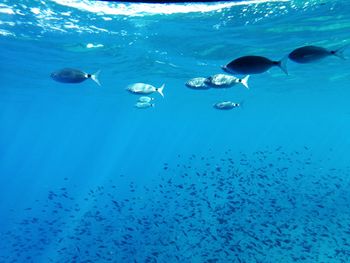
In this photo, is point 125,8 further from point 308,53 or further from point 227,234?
point 308,53

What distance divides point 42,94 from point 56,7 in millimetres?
30385

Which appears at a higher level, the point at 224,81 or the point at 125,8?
the point at 224,81

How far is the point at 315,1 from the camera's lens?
1398 centimetres

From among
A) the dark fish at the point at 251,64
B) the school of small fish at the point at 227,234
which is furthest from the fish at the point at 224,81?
the school of small fish at the point at 227,234

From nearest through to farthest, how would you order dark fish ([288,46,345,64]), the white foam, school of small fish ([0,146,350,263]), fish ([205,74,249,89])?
1. dark fish ([288,46,345,64])
2. fish ([205,74,249,89])
3. school of small fish ([0,146,350,263])
4. the white foam

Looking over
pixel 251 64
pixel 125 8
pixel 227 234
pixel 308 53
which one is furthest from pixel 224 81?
pixel 125 8

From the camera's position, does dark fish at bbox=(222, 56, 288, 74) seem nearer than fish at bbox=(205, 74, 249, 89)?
Yes

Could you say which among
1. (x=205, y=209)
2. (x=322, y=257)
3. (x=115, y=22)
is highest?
(x=115, y=22)

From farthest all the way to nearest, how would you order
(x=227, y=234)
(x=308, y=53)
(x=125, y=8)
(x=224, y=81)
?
(x=125, y=8) → (x=227, y=234) → (x=224, y=81) → (x=308, y=53)

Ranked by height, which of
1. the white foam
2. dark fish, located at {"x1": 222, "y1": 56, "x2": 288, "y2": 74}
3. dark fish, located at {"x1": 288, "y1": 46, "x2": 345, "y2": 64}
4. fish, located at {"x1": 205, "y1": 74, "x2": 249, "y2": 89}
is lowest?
the white foam

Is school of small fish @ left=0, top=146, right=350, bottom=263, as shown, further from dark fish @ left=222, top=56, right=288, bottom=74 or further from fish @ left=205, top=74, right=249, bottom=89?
dark fish @ left=222, top=56, right=288, bottom=74

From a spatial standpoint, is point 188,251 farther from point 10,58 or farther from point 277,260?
point 10,58

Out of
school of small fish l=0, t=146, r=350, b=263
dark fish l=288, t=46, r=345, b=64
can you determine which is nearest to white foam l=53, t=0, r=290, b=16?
school of small fish l=0, t=146, r=350, b=263

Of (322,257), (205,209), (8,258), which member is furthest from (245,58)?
(8,258)
